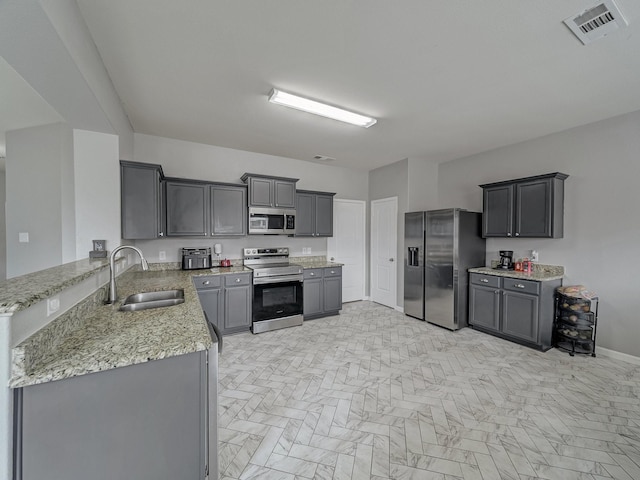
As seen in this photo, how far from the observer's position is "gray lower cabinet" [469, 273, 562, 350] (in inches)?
130

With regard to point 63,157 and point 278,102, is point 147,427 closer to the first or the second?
point 278,102

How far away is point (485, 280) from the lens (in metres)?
3.87

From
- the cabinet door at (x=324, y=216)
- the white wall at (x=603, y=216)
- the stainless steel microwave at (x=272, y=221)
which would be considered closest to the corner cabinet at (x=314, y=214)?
the cabinet door at (x=324, y=216)

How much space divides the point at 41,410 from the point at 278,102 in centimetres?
270

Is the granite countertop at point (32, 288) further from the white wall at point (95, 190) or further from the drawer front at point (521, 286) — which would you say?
the drawer front at point (521, 286)

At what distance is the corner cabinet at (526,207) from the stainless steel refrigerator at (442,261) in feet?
1.03

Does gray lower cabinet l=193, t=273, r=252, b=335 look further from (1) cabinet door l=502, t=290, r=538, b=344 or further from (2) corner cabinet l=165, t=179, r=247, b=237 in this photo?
(1) cabinet door l=502, t=290, r=538, b=344

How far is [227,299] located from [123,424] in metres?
2.57

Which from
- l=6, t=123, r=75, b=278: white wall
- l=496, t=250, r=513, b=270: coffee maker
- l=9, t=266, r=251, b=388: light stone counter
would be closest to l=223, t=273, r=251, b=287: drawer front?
l=9, t=266, r=251, b=388: light stone counter

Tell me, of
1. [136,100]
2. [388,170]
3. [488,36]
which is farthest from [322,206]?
[488,36]

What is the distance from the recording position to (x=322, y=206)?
15.7 feet

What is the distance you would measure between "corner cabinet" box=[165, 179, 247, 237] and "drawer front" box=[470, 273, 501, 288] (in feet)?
11.7

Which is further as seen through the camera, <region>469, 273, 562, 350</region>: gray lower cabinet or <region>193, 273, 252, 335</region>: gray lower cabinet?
<region>193, 273, 252, 335</region>: gray lower cabinet

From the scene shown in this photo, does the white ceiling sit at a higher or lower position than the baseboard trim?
higher
